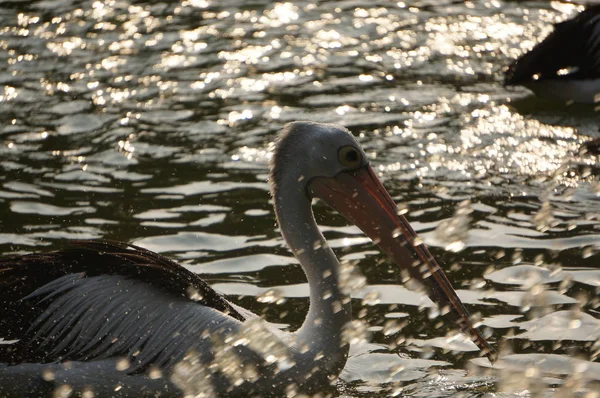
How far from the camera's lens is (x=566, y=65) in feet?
31.7

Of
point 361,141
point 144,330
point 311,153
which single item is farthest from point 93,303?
point 361,141

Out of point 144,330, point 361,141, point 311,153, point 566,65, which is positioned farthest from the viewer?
point 566,65

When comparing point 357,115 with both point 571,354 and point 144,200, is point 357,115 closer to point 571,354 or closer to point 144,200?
point 144,200

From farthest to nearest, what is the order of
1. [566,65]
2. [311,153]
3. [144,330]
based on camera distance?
[566,65] < [311,153] < [144,330]

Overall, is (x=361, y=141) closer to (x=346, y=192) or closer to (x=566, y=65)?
(x=566, y=65)

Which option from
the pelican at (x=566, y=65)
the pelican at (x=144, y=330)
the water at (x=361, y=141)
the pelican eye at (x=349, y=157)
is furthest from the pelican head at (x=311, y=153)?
the pelican at (x=566, y=65)

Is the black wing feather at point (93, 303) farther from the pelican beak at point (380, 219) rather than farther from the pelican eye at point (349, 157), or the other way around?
the pelican eye at point (349, 157)

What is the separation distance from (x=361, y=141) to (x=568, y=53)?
235cm

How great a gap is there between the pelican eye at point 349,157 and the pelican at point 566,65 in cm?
441

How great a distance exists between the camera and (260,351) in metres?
5.04

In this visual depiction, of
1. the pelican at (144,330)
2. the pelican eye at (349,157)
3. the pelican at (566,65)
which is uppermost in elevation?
the pelican eye at (349,157)

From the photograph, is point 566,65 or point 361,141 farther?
point 566,65

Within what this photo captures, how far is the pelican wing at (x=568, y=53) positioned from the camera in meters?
9.53

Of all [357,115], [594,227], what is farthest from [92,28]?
[594,227]
